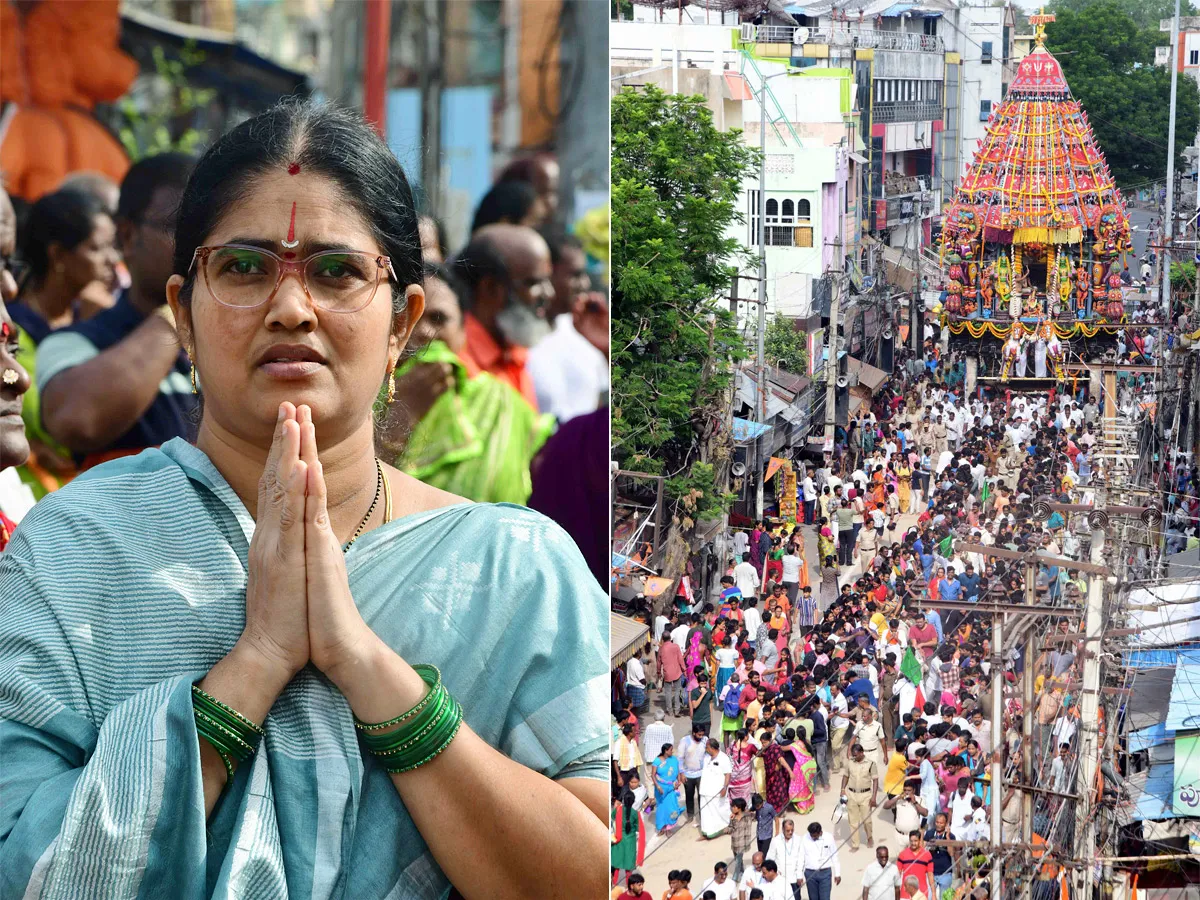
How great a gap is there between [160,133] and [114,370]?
28 centimetres

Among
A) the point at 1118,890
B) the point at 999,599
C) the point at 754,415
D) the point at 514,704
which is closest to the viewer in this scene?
the point at 514,704

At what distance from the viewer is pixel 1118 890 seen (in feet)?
22.0

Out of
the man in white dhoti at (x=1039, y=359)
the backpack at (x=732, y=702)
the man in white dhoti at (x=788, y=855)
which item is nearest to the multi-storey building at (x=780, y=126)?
the man in white dhoti at (x=1039, y=359)

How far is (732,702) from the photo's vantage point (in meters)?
6.86

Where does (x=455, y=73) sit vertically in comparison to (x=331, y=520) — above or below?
above

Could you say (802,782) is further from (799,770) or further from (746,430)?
(746,430)

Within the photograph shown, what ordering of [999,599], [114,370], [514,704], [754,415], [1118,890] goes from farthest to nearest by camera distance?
[754,415]
[999,599]
[1118,890]
[114,370]
[514,704]

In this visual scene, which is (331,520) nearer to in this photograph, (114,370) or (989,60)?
(114,370)

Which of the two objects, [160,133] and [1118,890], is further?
[1118,890]

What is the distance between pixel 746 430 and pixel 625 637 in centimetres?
323

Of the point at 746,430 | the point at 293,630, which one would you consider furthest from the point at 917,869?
the point at 293,630

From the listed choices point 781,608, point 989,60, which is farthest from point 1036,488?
point 989,60

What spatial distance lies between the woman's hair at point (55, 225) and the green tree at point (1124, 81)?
7375 millimetres

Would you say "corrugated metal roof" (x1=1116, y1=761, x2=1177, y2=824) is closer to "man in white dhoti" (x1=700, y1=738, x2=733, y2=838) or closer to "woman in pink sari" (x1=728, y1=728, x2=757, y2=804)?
"woman in pink sari" (x1=728, y1=728, x2=757, y2=804)
